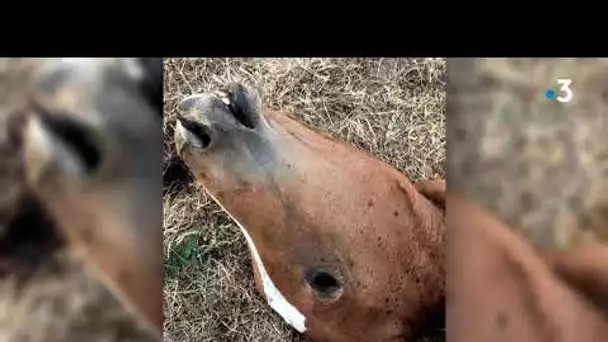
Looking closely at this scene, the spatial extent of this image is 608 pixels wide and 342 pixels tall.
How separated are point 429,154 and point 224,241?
584mm

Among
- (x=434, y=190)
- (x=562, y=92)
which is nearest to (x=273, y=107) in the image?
(x=434, y=190)

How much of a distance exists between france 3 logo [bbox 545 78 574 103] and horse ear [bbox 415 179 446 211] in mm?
360

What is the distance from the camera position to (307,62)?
127 inches

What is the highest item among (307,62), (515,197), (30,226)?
(307,62)

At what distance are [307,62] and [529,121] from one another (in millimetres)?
599

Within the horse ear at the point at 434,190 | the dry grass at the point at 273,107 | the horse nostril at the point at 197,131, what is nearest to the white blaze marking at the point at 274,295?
the dry grass at the point at 273,107

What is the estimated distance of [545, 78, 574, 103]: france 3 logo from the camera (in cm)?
318

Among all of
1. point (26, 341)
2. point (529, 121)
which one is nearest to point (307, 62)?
point (529, 121)

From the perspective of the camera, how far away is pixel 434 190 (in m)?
3.24

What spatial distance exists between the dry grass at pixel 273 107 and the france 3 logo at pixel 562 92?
28 cm

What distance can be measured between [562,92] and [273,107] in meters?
0.75

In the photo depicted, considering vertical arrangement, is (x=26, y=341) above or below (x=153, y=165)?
below

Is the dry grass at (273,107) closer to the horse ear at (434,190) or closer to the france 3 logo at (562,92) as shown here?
the horse ear at (434,190)
